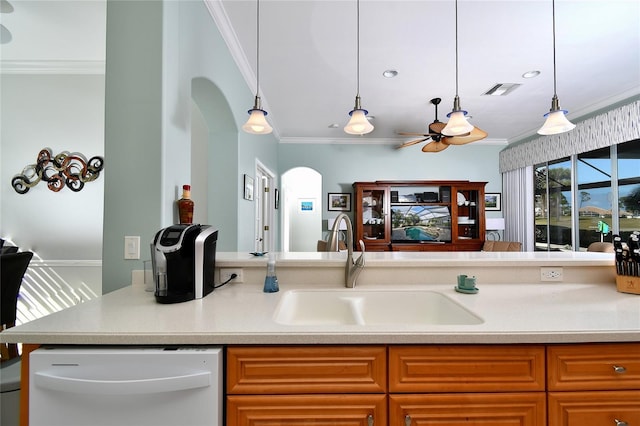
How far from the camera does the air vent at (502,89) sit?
327cm

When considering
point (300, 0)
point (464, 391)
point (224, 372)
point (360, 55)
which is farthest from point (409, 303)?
point (360, 55)

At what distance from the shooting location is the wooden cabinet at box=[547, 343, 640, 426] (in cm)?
94

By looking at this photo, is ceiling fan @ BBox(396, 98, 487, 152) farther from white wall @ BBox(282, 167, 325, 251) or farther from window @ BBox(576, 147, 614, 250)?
white wall @ BBox(282, 167, 325, 251)

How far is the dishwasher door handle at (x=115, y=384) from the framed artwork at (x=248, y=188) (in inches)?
84.7

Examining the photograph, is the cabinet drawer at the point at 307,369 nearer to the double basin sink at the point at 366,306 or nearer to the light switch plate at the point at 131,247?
the double basin sink at the point at 366,306

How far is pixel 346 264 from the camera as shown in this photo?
1.55 m

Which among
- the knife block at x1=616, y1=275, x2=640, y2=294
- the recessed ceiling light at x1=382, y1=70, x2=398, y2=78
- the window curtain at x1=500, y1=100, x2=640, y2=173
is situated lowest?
the knife block at x1=616, y1=275, x2=640, y2=294

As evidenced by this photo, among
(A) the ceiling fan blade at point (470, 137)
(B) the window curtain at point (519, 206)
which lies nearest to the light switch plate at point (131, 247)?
(A) the ceiling fan blade at point (470, 137)

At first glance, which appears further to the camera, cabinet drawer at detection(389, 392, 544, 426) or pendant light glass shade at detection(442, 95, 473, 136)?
pendant light glass shade at detection(442, 95, 473, 136)

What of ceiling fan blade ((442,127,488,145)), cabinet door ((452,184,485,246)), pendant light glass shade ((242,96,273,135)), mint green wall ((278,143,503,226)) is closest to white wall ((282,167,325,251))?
mint green wall ((278,143,503,226))

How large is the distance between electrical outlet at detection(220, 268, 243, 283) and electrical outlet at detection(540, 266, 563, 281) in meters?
1.58

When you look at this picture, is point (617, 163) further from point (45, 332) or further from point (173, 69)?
point (45, 332)

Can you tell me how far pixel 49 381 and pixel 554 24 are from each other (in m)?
3.40

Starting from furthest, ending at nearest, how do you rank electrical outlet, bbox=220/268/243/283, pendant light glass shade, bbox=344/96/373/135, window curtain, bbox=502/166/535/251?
window curtain, bbox=502/166/535/251, pendant light glass shade, bbox=344/96/373/135, electrical outlet, bbox=220/268/243/283
